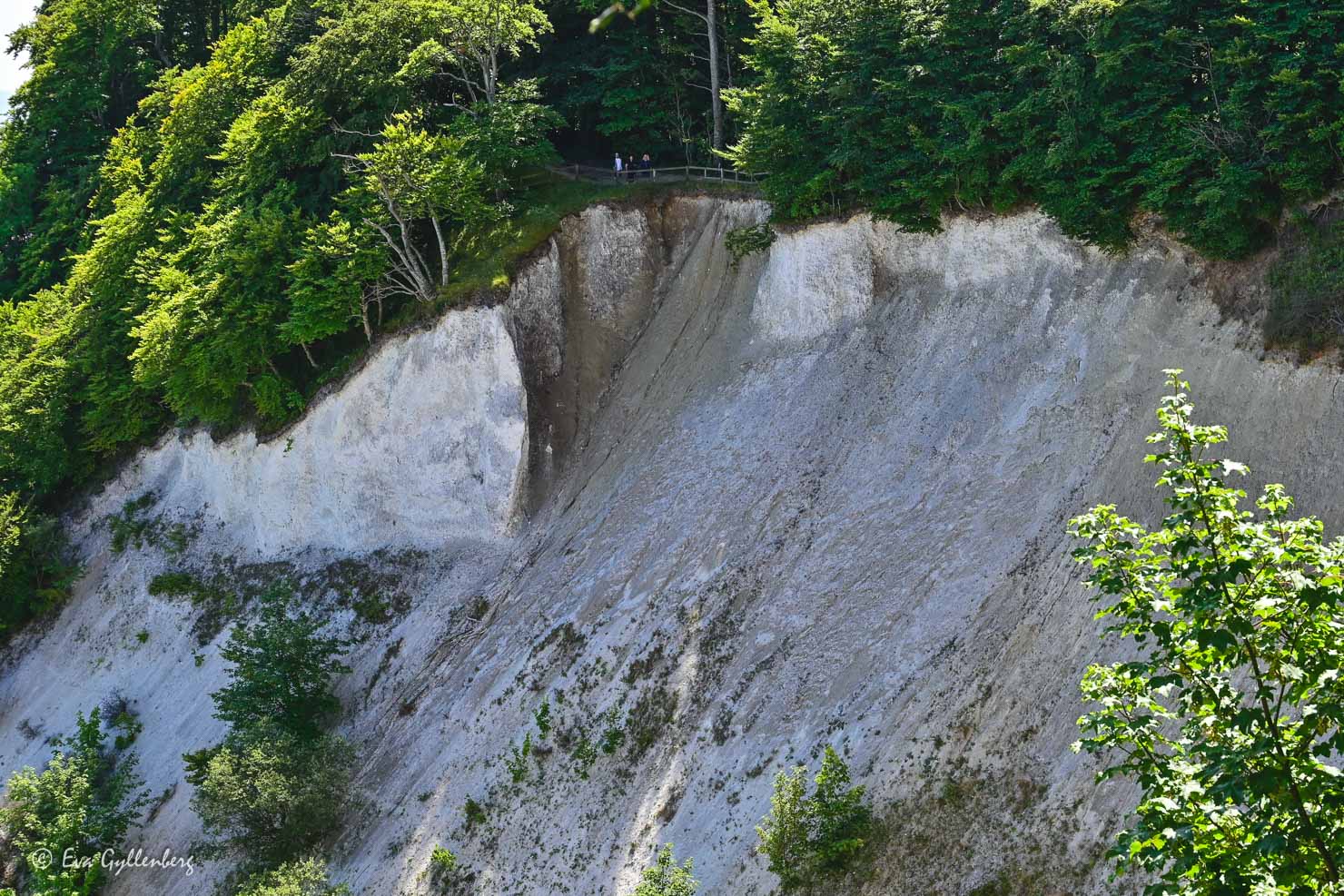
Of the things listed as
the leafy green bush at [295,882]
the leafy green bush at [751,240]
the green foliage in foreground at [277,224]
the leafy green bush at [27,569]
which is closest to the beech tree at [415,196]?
the green foliage in foreground at [277,224]

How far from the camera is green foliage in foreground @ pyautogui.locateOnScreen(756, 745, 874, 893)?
2433cm

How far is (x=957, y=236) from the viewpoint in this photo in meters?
33.1

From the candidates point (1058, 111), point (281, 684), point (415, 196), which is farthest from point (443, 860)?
point (1058, 111)

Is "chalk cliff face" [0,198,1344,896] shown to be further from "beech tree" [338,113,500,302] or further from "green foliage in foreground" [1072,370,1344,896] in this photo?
"green foliage in foreground" [1072,370,1344,896]

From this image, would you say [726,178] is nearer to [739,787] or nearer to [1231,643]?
[739,787]

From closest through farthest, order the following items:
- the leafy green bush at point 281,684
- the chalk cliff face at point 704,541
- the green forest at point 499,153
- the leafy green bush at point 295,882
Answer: the chalk cliff face at point 704,541
the green forest at point 499,153
the leafy green bush at point 295,882
the leafy green bush at point 281,684

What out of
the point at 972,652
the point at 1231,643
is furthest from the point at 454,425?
the point at 1231,643

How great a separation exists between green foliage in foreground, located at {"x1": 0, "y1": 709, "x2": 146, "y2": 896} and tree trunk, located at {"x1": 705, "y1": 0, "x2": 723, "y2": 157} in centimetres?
2789

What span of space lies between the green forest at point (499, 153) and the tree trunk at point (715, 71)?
1.28 feet

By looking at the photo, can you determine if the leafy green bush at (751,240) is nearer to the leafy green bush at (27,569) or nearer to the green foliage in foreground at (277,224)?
the green foliage in foreground at (277,224)

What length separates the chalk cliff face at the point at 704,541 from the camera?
84.5 feet

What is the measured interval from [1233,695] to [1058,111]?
22.7 meters

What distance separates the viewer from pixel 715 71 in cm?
4088

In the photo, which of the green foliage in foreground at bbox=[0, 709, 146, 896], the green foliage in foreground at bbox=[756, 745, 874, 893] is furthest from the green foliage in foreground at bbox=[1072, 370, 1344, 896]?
the green foliage in foreground at bbox=[0, 709, 146, 896]
